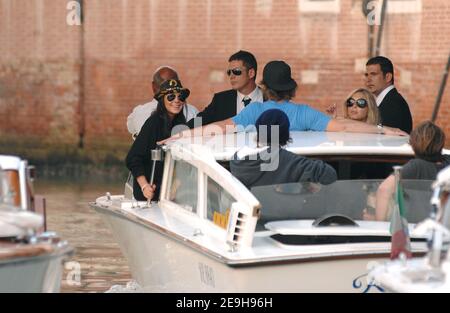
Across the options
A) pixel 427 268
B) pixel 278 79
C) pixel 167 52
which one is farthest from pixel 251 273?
pixel 167 52

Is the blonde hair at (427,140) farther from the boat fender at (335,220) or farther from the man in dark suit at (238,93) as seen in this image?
the man in dark suit at (238,93)

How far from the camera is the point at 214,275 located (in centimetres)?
876

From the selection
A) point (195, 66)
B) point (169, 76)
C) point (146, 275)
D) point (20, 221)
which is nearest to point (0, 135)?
point (195, 66)

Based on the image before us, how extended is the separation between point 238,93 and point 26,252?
4.21m

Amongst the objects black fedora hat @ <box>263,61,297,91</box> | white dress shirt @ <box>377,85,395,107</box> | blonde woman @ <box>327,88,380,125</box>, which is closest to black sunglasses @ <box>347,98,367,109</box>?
blonde woman @ <box>327,88,380,125</box>

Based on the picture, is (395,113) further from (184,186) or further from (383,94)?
(184,186)

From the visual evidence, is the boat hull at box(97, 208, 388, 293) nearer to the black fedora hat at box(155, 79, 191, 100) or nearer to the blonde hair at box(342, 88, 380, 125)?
the black fedora hat at box(155, 79, 191, 100)

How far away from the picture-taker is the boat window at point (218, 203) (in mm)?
9083

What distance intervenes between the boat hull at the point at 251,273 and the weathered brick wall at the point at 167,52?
12.3 meters

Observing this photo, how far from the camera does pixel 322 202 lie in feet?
30.3

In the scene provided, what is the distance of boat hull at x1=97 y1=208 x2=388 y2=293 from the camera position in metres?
8.30

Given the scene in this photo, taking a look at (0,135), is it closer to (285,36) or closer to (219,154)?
(285,36)

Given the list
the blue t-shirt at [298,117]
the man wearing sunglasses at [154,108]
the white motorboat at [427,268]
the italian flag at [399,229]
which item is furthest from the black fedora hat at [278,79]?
the white motorboat at [427,268]

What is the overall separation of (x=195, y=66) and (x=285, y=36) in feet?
5.25
